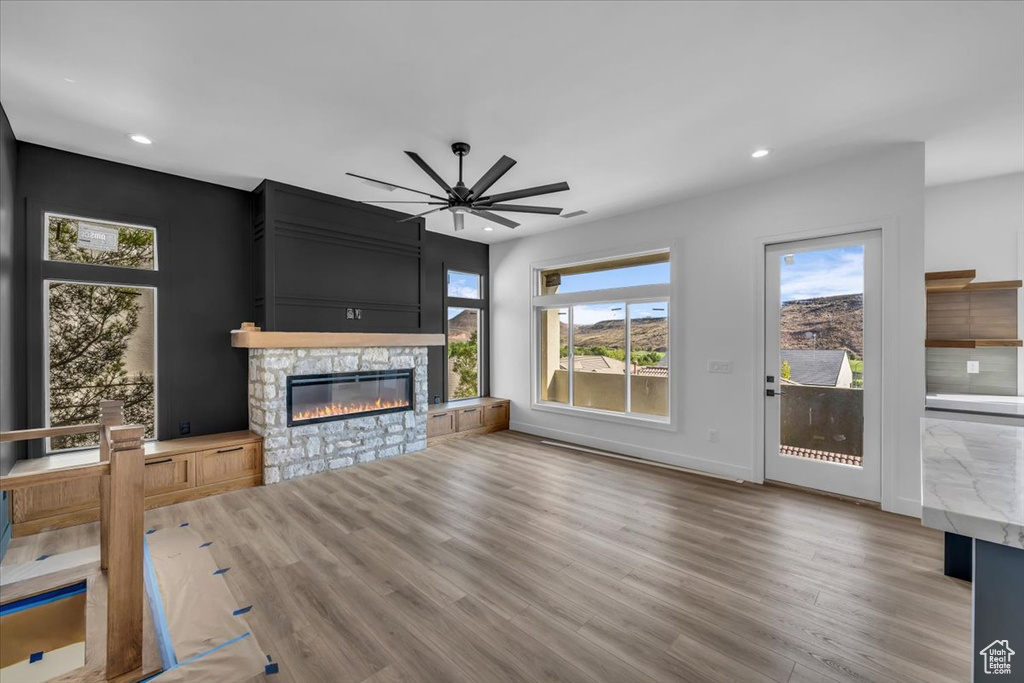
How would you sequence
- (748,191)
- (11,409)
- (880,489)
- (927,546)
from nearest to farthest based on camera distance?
(927,546) → (11,409) → (880,489) → (748,191)

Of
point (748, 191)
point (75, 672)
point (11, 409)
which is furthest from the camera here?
point (748, 191)

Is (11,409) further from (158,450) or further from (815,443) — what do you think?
(815,443)

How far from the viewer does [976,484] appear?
114 centimetres

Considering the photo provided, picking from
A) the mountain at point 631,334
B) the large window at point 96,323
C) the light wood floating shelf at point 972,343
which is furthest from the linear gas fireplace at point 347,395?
the light wood floating shelf at point 972,343

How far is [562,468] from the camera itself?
15.3 feet

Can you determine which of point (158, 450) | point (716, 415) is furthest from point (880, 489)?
point (158, 450)

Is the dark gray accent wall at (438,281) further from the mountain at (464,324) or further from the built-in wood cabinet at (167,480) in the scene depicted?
the built-in wood cabinet at (167,480)

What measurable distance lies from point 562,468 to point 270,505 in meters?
2.81

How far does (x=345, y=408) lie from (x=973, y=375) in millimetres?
6174

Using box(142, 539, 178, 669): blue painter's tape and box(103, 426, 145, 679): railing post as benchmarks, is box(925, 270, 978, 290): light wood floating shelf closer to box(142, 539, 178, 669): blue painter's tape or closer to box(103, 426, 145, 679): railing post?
box(103, 426, 145, 679): railing post

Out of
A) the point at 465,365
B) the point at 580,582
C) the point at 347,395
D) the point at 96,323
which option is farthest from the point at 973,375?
the point at 96,323

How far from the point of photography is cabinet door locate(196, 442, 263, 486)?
12.7ft

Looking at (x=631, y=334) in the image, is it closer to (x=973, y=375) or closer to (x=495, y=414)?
(x=495, y=414)

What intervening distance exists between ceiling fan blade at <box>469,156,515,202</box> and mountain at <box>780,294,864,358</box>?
119 inches
